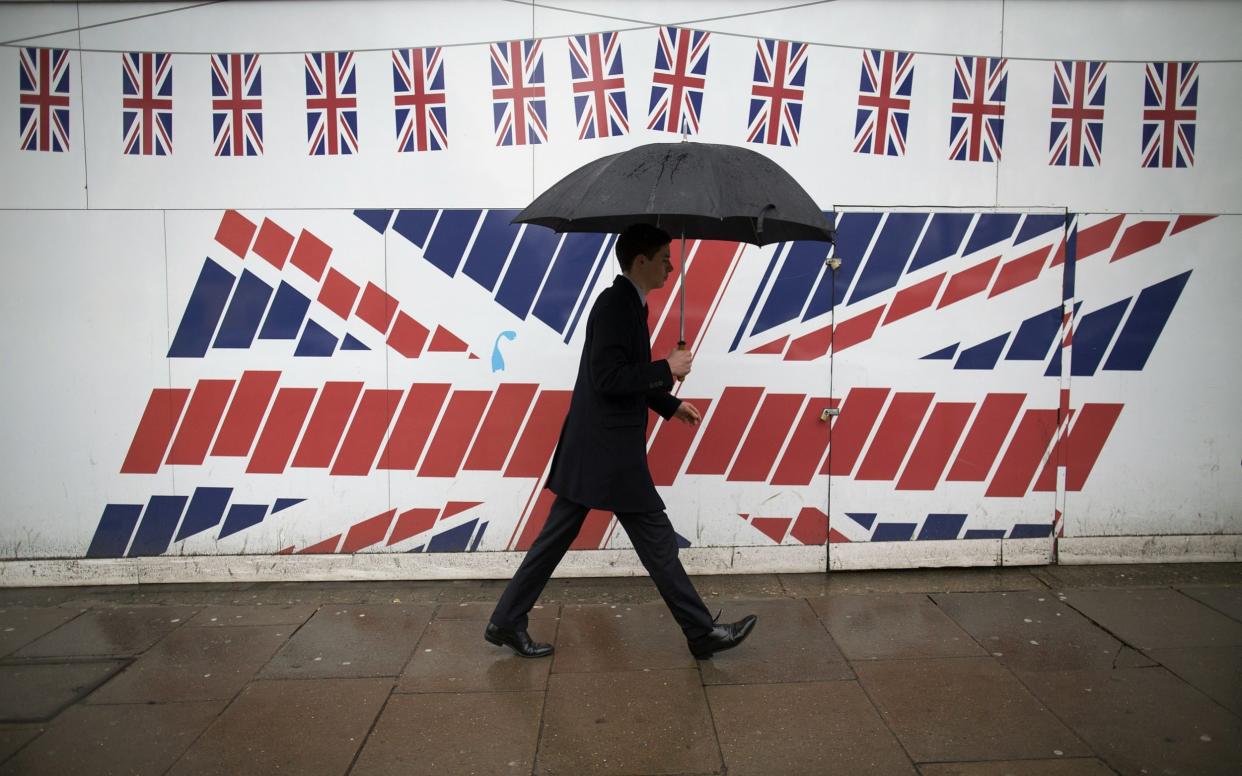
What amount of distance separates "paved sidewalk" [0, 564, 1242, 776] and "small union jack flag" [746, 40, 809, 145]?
9.01ft

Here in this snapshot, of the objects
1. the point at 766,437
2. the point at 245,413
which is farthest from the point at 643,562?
the point at 245,413

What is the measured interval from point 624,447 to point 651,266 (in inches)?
33.0

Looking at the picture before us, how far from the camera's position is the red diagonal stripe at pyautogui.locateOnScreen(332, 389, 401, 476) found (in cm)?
487

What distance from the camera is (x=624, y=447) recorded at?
3.62m

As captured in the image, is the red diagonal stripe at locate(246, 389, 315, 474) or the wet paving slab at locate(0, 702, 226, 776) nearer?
the wet paving slab at locate(0, 702, 226, 776)

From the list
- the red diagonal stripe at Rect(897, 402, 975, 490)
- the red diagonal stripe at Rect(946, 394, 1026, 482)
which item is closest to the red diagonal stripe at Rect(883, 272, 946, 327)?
the red diagonal stripe at Rect(897, 402, 975, 490)

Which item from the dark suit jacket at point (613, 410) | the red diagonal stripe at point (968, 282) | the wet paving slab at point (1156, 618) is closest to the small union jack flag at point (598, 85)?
the dark suit jacket at point (613, 410)

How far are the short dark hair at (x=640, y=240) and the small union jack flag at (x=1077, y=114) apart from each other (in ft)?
9.59

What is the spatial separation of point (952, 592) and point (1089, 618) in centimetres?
70

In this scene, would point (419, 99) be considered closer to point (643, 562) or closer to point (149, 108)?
point (149, 108)

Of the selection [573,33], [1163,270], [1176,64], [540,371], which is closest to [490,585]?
[540,371]

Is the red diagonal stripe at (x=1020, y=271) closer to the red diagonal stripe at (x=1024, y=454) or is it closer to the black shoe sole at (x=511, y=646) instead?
the red diagonal stripe at (x=1024, y=454)

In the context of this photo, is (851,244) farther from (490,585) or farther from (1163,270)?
(490,585)

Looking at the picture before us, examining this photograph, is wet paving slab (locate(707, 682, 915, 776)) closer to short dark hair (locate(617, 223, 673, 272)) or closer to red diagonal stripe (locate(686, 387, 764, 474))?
red diagonal stripe (locate(686, 387, 764, 474))
